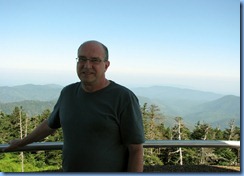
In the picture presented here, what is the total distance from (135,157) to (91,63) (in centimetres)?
35

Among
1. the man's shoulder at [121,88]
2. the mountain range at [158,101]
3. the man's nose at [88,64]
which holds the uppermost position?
the man's nose at [88,64]

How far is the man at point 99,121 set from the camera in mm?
954

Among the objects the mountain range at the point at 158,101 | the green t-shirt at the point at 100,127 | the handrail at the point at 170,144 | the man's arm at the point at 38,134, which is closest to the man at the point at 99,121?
the green t-shirt at the point at 100,127

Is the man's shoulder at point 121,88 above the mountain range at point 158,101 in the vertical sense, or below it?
above

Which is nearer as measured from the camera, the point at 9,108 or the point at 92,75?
the point at 92,75

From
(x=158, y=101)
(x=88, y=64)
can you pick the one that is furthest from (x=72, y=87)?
(x=158, y=101)

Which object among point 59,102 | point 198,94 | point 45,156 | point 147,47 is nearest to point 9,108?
point 147,47

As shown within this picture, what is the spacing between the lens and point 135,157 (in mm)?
986

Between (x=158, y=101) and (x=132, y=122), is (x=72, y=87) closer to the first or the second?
(x=132, y=122)

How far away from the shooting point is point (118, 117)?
0.96 m

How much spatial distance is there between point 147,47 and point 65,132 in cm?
926

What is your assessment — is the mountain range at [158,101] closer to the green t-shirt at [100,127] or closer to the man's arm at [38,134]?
the man's arm at [38,134]

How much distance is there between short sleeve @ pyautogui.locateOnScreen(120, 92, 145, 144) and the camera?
94cm

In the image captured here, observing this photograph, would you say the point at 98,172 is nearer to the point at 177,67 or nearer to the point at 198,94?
the point at 177,67
